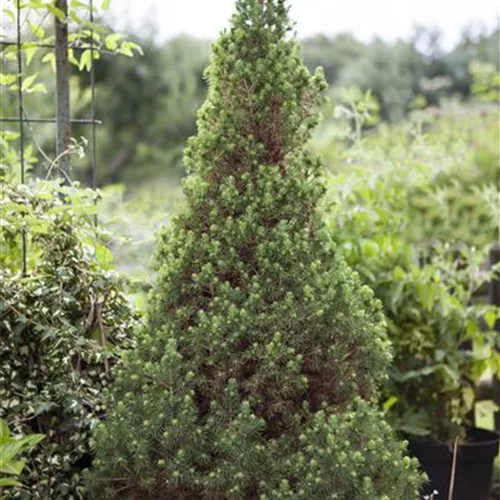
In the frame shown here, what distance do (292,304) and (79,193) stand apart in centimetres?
79

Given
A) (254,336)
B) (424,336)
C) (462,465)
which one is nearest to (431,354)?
(424,336)

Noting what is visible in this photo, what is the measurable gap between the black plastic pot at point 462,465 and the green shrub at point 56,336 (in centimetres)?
146

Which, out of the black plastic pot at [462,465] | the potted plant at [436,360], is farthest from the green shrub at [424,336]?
the black plastic pot at [462,465]

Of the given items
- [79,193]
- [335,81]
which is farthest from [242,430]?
[335,81]

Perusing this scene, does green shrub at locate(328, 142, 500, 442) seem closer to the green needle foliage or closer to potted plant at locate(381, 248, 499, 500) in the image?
potted plant at locate(381, 248, 499, 500)

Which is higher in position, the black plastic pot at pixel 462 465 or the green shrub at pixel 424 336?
the green shrub at pixel 424 336

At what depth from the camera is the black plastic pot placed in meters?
3.83

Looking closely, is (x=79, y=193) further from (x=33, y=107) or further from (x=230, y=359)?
(x=33, y=107)

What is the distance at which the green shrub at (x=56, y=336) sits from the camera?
274 centimetres

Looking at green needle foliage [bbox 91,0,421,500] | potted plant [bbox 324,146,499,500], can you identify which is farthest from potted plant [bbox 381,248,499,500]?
green needle foliage [bbox 91,0,421,500]

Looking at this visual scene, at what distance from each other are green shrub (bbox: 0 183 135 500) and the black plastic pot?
1464 millimetres

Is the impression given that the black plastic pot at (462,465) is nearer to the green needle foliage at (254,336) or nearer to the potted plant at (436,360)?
the potted plant at (436,360)

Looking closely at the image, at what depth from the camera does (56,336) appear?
2.81m

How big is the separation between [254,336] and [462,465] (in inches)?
69.7
